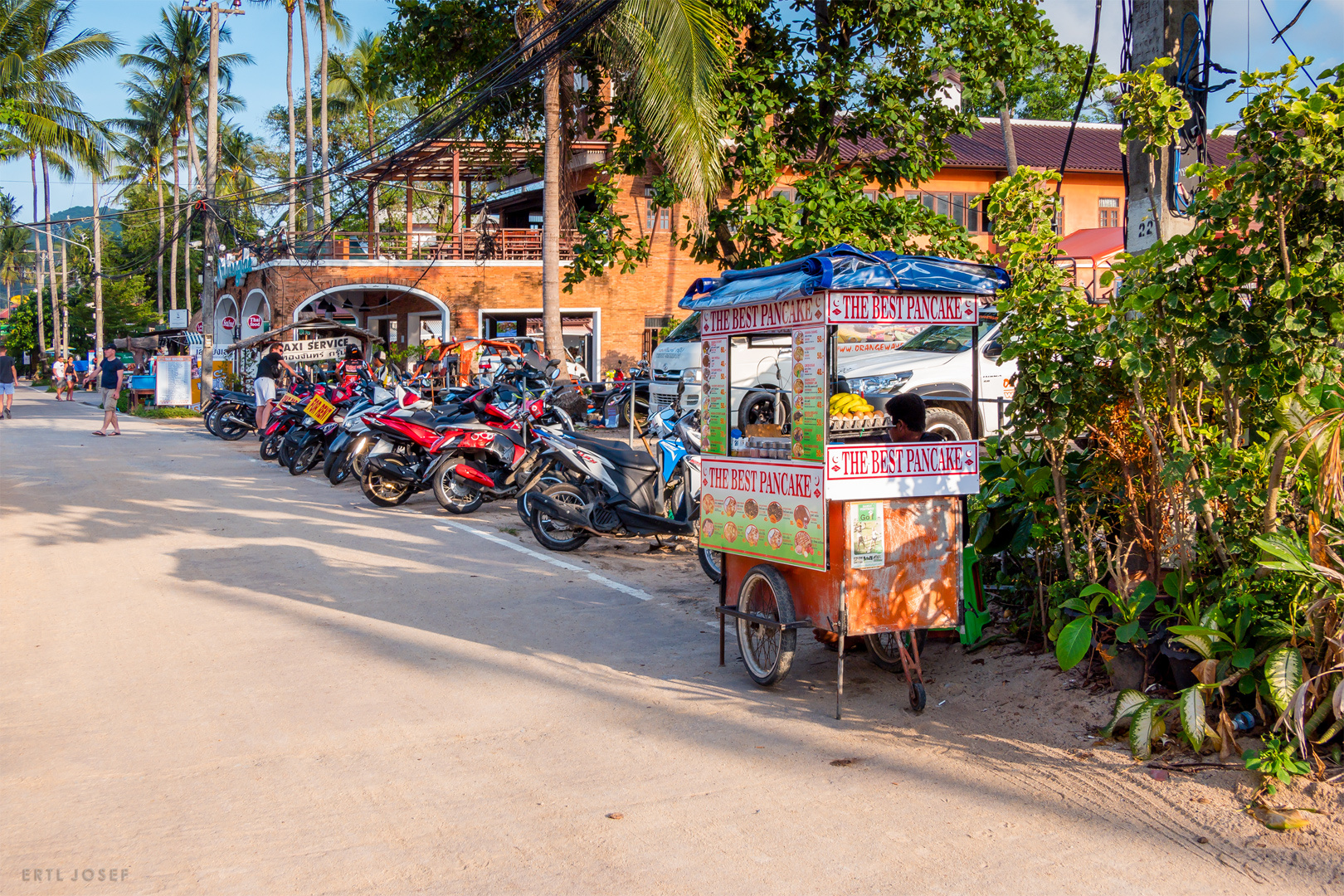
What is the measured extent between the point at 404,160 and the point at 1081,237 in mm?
19240

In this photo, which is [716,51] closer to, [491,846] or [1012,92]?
[1012,92]

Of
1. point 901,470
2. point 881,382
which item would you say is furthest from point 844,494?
point 881,382

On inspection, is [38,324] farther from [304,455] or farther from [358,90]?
[304,455]

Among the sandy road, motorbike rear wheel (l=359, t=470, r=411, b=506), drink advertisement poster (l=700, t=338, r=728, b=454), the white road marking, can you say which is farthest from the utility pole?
drink advertisement poster (l=700, t=338, r=728, b=454)

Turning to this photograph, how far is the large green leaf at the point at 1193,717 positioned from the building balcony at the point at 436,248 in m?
29.3

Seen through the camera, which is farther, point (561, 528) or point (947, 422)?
point (947, 422)

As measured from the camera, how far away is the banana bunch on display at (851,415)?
604cm

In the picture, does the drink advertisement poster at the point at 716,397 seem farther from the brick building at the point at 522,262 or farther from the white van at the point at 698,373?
the brick building at the point at 522,262

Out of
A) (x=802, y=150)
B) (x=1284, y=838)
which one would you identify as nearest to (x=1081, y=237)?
(x=802, y=150)

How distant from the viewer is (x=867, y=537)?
554 cm

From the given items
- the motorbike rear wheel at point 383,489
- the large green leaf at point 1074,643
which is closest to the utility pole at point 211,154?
the motorbike rear wheel at point 383,489

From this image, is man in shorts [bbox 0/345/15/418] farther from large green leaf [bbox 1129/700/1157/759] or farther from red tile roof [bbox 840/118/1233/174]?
large green leaf [bbox 1129/700/1157/759]

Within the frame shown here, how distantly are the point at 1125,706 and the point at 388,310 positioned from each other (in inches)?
1456

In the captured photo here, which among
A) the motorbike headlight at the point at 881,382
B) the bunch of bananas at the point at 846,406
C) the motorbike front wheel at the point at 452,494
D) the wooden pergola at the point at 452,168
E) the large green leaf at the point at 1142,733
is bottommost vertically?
the large green leaf at the point at 1142,733
